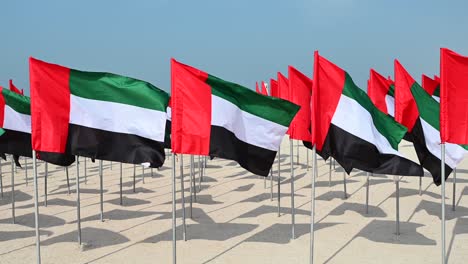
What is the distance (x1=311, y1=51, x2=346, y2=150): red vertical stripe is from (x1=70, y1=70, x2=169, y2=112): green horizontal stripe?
3.32 meters

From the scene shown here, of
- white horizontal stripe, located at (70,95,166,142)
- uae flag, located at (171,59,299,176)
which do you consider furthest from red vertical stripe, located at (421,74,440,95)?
white horizontal stripe, located at (70,95,166,142)

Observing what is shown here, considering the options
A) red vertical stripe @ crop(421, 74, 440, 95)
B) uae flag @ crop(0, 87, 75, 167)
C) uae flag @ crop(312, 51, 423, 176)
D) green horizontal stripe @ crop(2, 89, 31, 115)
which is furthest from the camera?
red vertical stripe @ crop(421, 74, 440, 95)

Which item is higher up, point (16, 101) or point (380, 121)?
point (16, 101)

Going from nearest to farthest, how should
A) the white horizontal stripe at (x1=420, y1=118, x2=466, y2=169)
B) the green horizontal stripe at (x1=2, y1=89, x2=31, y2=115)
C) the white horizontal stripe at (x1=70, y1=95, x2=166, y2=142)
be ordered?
the white horizontal stripe at (x1=70, y1=95, x2=166, y2=142)
the white horizontal stripe at (x1=420, y1=118, x2=466, y2=169)
the green horizontal stripe at (x1=2, y1=89, x2=31, y2=115)

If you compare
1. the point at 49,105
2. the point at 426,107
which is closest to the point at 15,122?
the point at 49,105

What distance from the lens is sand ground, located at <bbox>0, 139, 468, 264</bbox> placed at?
11352 millimetres

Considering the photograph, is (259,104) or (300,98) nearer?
(259,104)

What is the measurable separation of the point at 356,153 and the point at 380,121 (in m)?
1.16

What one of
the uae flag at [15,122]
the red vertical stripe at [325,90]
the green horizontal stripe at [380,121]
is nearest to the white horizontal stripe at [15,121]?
the uae flag at [15,122]

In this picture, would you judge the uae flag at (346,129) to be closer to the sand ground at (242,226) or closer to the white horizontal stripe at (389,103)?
the sand ground at (242,226)

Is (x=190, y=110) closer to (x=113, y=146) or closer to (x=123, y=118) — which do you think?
(x=123, y=118)

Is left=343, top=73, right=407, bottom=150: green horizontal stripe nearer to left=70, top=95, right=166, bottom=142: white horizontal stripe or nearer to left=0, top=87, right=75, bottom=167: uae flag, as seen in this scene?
left=70, top=95, right=166, bottom=142: white horizontal stripe

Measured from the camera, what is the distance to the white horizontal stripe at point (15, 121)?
541 inches

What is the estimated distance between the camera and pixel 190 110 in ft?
31.2
